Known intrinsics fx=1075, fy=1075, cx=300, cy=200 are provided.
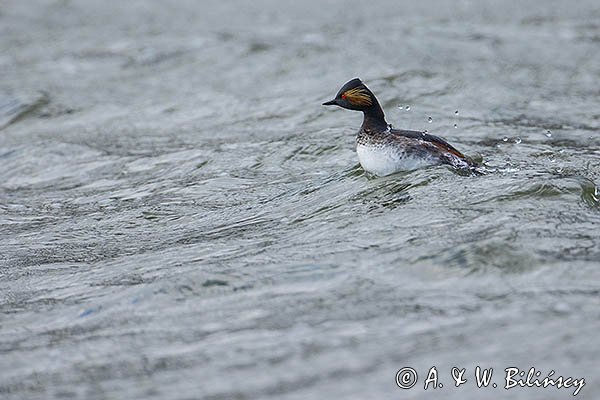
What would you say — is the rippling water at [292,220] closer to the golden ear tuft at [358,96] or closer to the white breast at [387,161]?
the white breast at [387,161]

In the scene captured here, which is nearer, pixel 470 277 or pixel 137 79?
pixel 470 277

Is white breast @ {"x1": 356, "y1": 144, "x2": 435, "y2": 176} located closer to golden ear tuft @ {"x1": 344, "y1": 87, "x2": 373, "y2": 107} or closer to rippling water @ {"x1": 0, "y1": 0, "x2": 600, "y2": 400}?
rippling water @ {"x1": 0, "y1": 0, "x2": 600, "y2": 400}

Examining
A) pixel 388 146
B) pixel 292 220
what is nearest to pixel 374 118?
pixel 388 146

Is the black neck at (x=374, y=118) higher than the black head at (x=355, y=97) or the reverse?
the reverse

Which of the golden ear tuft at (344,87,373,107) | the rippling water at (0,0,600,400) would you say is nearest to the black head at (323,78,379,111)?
the golden ear tuft at (344,87,373,107)

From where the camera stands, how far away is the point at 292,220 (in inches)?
348

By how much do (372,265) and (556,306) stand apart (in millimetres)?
1378

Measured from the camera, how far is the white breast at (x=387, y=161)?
30.9ft

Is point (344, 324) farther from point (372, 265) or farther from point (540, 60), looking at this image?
point (540, 60)

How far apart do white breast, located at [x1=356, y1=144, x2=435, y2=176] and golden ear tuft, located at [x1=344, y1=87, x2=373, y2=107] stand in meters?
0.42

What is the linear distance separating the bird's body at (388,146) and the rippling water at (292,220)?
130 millimetres

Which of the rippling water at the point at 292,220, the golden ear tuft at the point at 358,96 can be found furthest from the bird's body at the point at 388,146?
the rippling water at the point at 292,220

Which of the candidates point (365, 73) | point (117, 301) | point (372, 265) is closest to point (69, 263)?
point (117, 301)

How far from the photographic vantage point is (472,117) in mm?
12969
